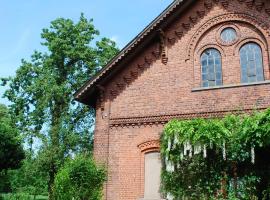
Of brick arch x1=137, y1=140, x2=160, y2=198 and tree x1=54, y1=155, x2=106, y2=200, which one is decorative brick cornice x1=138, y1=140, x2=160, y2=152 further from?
tree x1=54, y1=155, x2=106, y2=200

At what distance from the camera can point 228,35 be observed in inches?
641

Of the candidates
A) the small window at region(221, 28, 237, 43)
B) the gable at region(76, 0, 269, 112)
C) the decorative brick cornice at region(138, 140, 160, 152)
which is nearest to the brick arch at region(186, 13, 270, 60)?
the gable at region(76, 0, 269, 112)

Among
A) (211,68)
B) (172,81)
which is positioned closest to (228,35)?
(211,68)

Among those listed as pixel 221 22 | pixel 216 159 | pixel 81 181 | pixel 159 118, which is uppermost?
pixel 221 22

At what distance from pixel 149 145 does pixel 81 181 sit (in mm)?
3100

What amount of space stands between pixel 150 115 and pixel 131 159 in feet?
6.56

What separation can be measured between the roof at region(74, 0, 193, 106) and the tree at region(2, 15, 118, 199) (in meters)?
13.7

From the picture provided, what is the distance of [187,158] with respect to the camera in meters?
14.6

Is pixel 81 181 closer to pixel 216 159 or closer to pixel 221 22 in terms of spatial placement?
pixel 216 159

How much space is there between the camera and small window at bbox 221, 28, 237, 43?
1614 centimetres

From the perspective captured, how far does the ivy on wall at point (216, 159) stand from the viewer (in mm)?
13445

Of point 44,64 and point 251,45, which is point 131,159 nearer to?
point 251,45

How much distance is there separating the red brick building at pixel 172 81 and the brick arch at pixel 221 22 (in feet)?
0.13

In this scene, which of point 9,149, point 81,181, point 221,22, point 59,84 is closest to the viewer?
point 81,181
